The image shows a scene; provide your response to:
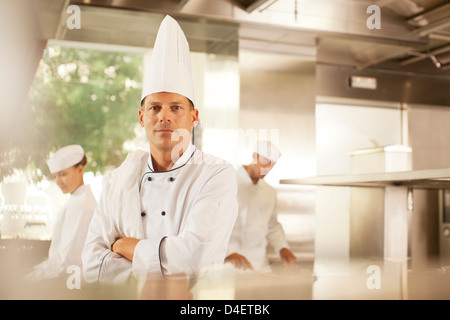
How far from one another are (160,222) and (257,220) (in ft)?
1.72

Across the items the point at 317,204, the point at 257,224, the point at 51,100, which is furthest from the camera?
the point at 317,204

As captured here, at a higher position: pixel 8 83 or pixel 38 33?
pixel 38 33

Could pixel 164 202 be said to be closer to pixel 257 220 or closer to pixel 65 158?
pixel 65 158

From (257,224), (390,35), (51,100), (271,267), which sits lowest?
(271,267)

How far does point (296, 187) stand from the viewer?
7.18ft

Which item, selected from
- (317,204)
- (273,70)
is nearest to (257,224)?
(317,204)

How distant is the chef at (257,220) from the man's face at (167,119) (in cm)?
38

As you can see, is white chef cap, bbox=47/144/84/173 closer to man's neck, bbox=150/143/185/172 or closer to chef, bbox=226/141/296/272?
→ man's neck, bbox=150/143/185/172

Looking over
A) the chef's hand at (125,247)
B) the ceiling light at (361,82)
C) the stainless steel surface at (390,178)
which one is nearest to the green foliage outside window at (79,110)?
the chef's hand at (125,247)

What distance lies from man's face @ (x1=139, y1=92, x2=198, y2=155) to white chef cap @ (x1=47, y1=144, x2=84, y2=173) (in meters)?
0.29

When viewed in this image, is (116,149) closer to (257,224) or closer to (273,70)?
(257,224)

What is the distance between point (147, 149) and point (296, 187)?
2.47 ft

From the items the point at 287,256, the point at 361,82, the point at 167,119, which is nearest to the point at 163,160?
the point at 167,119

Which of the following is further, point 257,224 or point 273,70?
point 273,70
